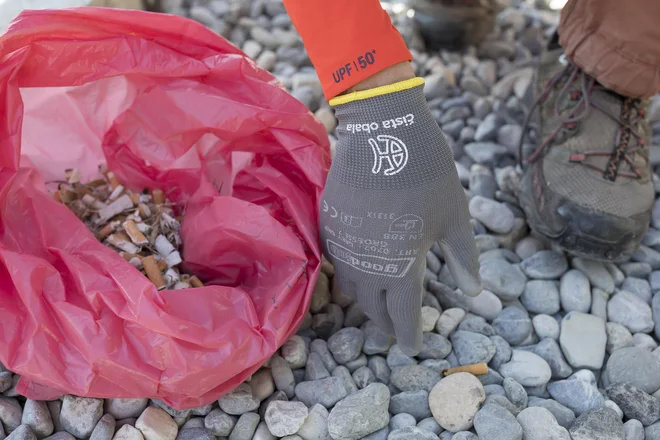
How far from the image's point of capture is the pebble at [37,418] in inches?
39.0

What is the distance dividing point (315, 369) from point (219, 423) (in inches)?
7.3

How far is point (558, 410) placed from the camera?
1039mm

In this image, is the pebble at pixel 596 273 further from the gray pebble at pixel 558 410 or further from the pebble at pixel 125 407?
the pebble at pixel 125 407

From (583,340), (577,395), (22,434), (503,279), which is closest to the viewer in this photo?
(22,434)

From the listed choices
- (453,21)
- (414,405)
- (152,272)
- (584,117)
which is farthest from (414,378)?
(453,21)

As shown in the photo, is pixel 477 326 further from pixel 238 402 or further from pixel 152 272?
pixel 152 272

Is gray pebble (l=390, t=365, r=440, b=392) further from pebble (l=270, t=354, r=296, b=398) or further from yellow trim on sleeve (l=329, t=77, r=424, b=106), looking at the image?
yellow trim on sleeve (l=329, t=77, r=424, b=106)

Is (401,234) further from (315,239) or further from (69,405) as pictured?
(69,405)

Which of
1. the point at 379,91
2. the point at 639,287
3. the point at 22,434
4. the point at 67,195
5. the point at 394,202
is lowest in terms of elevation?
the point at 639,287

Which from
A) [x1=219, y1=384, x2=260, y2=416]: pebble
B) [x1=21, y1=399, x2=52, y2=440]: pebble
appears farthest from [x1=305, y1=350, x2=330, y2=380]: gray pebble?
[x1=21, y1=399, x2=52, y2=440]: pebble

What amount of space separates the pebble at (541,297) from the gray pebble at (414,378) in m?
0.29

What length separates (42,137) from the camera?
4.36 ft

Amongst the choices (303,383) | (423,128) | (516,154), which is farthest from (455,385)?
(516,154)

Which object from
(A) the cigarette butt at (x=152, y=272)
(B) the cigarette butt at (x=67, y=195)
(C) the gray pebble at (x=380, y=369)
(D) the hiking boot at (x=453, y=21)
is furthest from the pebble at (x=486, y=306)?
(D) the hiking boot at (x=453, y=21)
